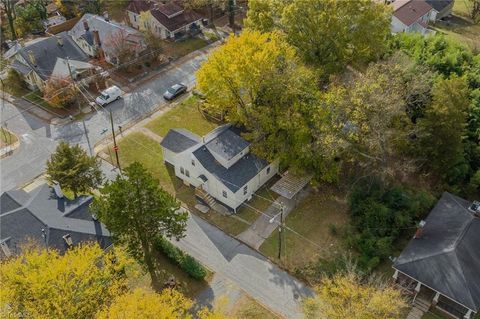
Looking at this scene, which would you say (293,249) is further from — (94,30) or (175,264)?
(94,30)

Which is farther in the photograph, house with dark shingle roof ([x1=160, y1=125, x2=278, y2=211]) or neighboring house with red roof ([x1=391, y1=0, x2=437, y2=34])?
neighboring house with red roof ([x1=391, y1=0, x2=437, y2=34])

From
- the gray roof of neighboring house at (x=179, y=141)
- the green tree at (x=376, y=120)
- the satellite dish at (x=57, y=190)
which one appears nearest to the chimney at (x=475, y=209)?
the green tree at (x=376, y=120)

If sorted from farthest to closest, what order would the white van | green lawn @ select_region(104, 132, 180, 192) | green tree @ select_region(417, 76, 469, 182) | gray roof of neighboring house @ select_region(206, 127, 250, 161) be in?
the white van
green lawn @ select_region(104, 132, 180, 192)
gray roof of neighboring house @ select_region(206, 127, 250, 161)
green tree @ select_region(417, 76, 469, 182)

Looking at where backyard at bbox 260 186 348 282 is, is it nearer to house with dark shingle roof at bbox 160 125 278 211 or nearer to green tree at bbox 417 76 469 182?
house with dark shingle roof at bbox 160 125 278 211

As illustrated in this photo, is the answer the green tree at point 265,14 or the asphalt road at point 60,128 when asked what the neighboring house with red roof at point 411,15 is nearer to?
the green tree at point 265,14

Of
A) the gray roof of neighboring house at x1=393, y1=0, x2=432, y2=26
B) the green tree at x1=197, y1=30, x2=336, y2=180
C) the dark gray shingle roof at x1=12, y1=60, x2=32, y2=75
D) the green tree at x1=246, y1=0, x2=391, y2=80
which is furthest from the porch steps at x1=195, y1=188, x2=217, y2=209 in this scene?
the gray roof of neighboring house at x1=393, y1=0, x2=432, y2=26

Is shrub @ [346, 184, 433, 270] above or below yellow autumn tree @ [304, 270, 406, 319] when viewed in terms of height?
below

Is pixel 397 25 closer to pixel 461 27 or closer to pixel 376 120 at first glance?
pixel 461 27

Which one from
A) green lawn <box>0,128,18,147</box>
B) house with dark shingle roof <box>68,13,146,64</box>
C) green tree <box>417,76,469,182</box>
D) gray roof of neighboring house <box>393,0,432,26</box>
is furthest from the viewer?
gray roof of neighboring house <box>393,0,432,26</box>

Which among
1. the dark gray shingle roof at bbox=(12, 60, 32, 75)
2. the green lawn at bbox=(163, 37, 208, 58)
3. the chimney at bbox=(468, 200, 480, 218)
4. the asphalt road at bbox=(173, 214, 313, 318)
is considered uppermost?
the chimney at bbox=(468, 200, 480, 218)
